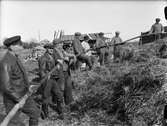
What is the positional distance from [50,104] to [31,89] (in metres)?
3.05

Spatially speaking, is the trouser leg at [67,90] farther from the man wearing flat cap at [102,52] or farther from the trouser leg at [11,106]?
the man wearing flat cap at [102,52]

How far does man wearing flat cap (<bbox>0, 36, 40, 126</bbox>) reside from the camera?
5.15 meters

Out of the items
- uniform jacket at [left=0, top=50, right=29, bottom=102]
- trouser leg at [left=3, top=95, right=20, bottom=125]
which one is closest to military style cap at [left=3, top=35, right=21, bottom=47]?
uniform jacket at [left=0, top=50, right=29, bottom=102]

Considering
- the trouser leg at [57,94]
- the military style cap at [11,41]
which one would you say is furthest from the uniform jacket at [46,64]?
the military style cap at [11,41]

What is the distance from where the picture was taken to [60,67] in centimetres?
765

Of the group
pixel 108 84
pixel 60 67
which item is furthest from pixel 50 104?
pixel 108 84

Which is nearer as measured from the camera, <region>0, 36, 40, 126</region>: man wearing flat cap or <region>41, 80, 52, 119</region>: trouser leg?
<region>0, 36, 40, 126</region>: man wearing flat cap

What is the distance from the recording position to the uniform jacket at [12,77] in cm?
513

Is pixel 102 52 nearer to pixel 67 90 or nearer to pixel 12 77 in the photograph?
pixel 67 90

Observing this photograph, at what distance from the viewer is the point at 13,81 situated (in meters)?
5.41

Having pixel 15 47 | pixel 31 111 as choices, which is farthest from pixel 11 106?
pixel 15 47

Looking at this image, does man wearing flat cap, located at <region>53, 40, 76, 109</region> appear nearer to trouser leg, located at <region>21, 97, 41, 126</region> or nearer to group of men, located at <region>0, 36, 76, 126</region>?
group of men, located at <region>0, 36, 76, 126</region>

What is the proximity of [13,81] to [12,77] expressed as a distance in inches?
2.9

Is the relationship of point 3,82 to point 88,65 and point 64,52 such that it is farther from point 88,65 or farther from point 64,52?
point 88,65
